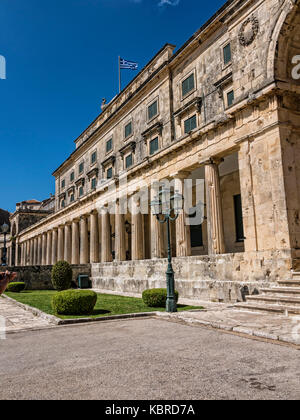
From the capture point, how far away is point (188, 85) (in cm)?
2111

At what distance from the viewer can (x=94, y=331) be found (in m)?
8.56

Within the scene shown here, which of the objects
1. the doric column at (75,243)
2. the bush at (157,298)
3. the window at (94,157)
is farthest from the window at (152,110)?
the doric column at (75,243)

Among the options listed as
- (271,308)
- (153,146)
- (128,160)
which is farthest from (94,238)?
(271,308)

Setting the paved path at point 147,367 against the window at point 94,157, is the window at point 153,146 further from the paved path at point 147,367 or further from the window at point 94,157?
the paved path at point 147,367

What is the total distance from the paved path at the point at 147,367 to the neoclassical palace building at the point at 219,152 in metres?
6.41

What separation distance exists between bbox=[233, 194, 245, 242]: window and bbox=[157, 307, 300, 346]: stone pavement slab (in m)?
10.7

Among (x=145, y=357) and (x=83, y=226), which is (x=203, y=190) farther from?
(x=145, y=357)

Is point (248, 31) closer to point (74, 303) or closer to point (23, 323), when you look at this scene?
point (74, 303)

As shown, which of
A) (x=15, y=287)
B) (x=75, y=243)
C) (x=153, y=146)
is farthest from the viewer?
(x=75, y=243)

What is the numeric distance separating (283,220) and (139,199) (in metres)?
12.5

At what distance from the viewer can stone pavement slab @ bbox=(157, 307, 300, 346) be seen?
274 inches

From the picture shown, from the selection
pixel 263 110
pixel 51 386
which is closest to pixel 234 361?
pixel 51 386

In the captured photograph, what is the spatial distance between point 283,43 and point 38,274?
26.6 m

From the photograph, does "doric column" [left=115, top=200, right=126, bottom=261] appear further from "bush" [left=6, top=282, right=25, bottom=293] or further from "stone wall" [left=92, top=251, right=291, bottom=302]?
"bush" [left=6, top=282, right=25, bottom=293]
